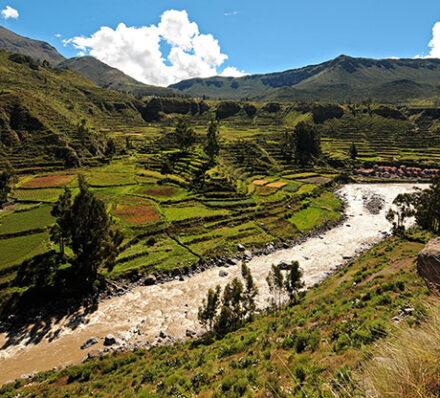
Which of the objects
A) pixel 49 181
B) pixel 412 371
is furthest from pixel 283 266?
pixel 49 181

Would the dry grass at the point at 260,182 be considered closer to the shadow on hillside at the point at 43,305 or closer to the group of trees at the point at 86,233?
the group of trees at the point at 86,233

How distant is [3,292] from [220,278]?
34237 millimetres

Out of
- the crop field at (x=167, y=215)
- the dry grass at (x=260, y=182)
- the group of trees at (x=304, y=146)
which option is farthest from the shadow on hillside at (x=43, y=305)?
the group of trees at (x=304, y=146)

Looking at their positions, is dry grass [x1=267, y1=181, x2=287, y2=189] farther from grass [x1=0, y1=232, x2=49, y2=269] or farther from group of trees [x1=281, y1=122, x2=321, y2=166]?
grass [x1=0, y1=232, x2=49, y2=269]

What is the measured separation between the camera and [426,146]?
166m

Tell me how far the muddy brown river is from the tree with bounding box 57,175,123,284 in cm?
661

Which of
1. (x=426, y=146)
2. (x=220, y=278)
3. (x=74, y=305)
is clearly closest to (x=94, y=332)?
(x=74, y=305)

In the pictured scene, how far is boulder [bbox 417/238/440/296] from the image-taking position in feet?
41.3

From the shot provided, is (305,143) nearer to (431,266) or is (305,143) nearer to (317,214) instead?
(317,214)

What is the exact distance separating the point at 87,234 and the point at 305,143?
13134 centimetres

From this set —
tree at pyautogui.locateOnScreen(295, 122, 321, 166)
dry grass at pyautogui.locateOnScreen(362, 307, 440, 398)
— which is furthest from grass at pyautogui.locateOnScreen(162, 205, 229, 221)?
tree at pyautogui.locateOnScreen(295, 122, 321, 166)

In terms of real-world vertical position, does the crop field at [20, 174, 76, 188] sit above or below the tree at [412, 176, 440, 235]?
above

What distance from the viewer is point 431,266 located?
13.1m

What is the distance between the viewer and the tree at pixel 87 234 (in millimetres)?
38812
